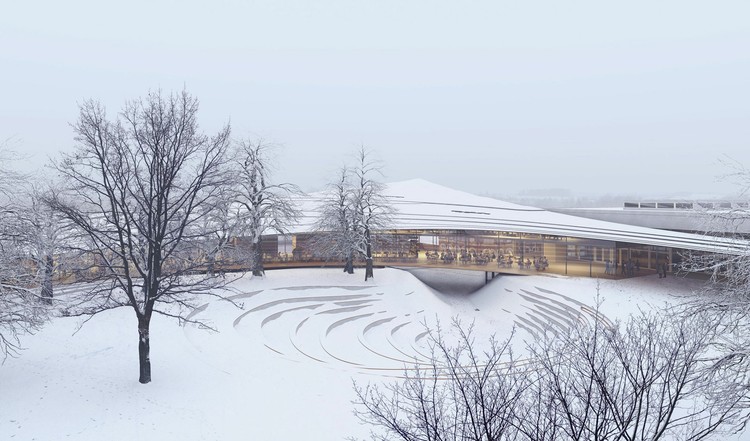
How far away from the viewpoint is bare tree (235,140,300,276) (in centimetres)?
2677

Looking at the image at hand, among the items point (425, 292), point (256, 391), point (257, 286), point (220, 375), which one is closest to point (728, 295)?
point (256, 391)

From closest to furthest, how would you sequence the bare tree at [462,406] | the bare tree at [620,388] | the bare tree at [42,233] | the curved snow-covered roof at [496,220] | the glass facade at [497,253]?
the bare tree at [462,406] < the bare tree at [620,388] < the bare tree at [42,233] < the curved snow-covered roof at [496,220] < the glass facade at [497,253]

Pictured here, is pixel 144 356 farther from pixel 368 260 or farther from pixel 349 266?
pixel 349 266

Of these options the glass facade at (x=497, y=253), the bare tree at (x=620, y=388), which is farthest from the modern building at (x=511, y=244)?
the bare tree at (x=620, y=388)

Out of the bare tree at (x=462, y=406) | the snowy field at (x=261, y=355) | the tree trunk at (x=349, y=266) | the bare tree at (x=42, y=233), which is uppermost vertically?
the bare tree at (x=42, y=233)

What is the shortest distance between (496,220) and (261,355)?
2349cm

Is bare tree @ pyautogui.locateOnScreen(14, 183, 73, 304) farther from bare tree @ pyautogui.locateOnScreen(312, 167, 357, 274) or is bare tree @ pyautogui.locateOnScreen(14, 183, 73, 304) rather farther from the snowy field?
bare tree @ pyautogui.locateOnScreen(312, 167, 357, 274)

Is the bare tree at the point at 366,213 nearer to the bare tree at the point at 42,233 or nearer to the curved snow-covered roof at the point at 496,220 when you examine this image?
the curved snow-covered roof at the point at 496,220

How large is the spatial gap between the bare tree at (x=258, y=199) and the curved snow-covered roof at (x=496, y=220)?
2700mm

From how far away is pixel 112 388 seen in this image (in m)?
12.4

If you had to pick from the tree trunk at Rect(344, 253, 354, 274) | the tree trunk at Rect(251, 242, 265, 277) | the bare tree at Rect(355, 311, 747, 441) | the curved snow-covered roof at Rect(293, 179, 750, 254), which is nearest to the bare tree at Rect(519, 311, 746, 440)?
the bare tree at Rect(355, 311, 747, 441)

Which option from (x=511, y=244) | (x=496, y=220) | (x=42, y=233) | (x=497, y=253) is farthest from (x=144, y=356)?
(x=496, y=220)

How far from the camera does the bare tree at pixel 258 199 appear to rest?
87.8 feet

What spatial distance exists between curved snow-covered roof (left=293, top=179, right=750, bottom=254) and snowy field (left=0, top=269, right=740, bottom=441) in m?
2.76
